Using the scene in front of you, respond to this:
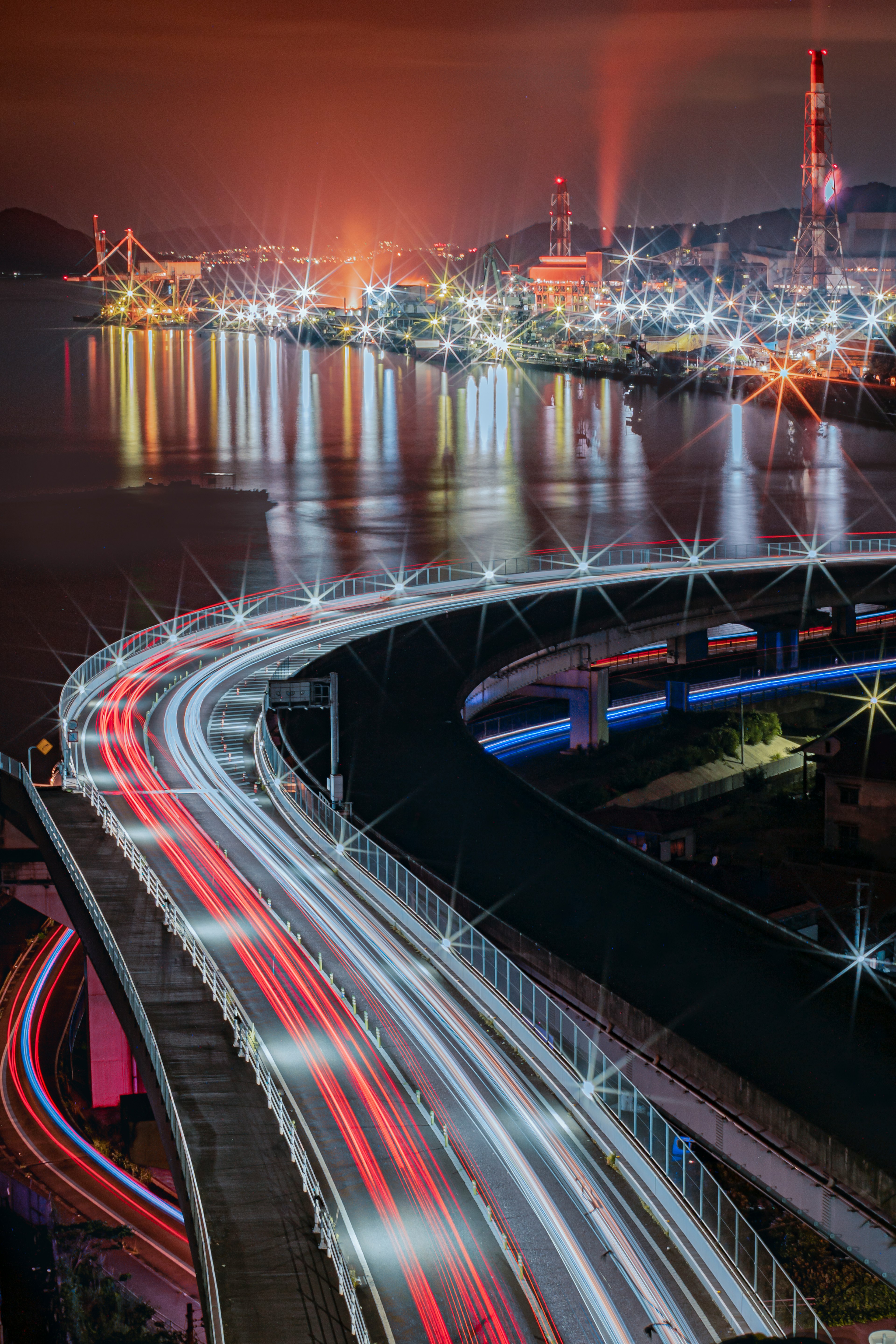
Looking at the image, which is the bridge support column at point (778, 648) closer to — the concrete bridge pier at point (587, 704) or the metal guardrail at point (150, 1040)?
the concrete bridge pier at point (587, 704)

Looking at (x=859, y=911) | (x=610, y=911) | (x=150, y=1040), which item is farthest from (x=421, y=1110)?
(x=859, y=911)

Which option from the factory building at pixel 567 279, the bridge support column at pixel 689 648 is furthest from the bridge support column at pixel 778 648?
the factory building at pixel 567 279

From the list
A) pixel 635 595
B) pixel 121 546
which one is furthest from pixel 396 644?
pixel 121 546

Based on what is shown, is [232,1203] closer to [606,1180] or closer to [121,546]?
[606,1180]

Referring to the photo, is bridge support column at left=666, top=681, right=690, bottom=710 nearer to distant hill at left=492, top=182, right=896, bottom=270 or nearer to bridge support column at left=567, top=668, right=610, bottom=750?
bridge support column at left=567, top=668, right=610, bottom=750

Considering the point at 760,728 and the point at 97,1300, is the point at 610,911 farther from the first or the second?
the point at 760,728
